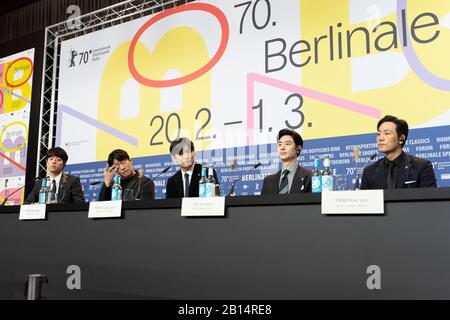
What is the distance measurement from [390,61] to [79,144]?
2968 millimetres

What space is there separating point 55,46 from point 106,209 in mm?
3589

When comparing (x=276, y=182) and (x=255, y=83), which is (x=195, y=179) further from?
(x=255, y=83)

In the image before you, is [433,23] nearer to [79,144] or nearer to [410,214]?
[410,214]

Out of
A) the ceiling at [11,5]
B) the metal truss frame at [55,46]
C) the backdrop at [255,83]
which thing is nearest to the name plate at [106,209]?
the backdrop at [255,83]

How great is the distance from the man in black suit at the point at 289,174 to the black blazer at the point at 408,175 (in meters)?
0.34

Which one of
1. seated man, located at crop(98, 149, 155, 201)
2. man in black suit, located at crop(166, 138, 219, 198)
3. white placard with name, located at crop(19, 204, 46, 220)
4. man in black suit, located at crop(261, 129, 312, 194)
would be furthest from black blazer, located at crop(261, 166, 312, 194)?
white placard with name, located at crop(19, 204, 46, 220)

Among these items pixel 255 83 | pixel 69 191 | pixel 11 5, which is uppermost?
pixel 11 5

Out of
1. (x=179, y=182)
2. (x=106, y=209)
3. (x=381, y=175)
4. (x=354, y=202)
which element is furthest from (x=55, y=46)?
(x=354, y=202)

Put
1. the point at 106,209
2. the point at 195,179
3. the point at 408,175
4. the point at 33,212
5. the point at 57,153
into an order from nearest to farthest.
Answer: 1. the point at 106,209
2. the point at 33,212
3. the point at 408,175
4. the point at 195,179
5. the point at 57,153

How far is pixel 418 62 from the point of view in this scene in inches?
111

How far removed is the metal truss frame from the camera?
14.5 ft

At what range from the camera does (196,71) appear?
3818 millimetres

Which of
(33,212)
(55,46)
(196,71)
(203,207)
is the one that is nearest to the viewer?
(203,207)

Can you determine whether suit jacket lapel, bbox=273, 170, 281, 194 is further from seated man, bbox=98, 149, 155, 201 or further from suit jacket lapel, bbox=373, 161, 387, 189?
seated man, bbox=98, 149, 155, 201
